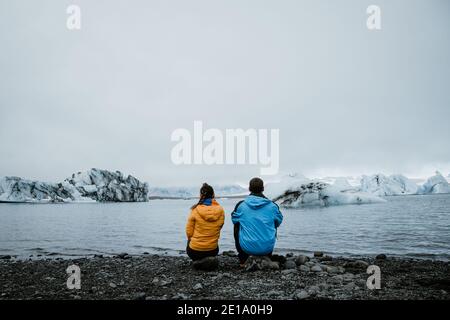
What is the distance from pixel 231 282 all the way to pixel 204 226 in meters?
1.60

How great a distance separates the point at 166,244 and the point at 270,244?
35.9 ft

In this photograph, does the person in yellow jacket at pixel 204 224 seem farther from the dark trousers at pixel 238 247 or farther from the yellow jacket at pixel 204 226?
the dark trousers at pixel 238 247

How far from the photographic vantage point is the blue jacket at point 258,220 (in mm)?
7449

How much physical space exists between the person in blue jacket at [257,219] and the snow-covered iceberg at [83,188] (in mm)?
126985

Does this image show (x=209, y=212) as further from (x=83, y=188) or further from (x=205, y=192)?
(x=83, y=188)

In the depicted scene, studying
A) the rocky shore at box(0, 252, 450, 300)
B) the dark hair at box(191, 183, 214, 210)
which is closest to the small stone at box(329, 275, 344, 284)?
the rocky shore at box(0, 252, 450, 300)

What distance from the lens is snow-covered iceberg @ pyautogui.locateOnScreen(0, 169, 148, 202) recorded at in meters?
113

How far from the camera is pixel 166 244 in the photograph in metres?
17.3

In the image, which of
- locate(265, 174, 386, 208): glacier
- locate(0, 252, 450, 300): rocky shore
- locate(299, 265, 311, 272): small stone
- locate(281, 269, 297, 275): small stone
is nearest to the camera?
locate(0, 252, 450, 300): rocky shore

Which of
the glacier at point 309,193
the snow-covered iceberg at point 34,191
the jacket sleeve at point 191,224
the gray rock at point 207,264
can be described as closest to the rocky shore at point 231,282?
the gray rock at point 207,264

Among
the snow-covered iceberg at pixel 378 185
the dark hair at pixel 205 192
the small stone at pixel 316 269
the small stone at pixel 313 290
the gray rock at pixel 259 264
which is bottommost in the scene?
the snow-covered iceberg at pixel 378 185

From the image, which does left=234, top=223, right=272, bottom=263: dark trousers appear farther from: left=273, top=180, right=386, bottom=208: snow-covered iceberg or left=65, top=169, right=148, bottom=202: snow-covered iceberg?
left=65, top=169, right=148, bottom=202: snow-covered iceberg

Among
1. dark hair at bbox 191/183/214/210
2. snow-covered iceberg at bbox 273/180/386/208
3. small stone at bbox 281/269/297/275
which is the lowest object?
snow-covered iceberg at bbox 273/180/386/208

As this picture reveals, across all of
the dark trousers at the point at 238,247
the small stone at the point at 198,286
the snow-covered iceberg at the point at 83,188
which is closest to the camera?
the small stone at the point at 198,286
